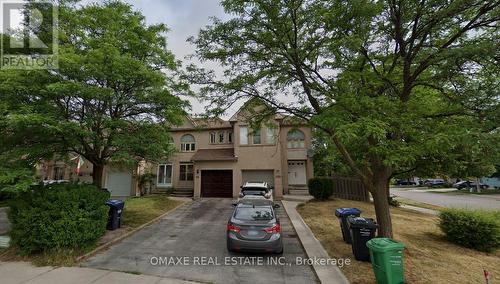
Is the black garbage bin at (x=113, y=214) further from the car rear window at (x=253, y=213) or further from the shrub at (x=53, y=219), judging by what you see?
the car rear window at (x=253, y=213)

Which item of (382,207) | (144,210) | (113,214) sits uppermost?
(382,207)

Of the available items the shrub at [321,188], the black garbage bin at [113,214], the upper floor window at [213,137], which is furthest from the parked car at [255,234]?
the upper floor window at [213,137]

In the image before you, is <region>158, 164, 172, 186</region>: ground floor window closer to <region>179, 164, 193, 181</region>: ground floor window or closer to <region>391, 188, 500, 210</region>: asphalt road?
<region>179, 164, 193, 181</region>: ground floor window

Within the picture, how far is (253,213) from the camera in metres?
8.21

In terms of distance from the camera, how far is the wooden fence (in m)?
19.4

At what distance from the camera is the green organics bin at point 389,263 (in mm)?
5230

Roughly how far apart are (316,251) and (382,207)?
2.52 metres

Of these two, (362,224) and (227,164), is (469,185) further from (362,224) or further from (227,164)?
(362,224)

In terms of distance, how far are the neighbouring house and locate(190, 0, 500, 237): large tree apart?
10.7 m

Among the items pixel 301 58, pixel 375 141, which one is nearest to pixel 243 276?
pixel 375 141

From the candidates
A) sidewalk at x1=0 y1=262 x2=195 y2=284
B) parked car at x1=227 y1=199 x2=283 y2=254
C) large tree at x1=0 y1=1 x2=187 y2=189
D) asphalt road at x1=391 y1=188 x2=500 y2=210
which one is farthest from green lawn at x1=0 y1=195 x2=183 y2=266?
asphalt road at x1=391 y1=188 x2=500 y2=210

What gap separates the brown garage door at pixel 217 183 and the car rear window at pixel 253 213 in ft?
43.3

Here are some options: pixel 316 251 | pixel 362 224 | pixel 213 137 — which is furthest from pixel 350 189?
pixel 362 224

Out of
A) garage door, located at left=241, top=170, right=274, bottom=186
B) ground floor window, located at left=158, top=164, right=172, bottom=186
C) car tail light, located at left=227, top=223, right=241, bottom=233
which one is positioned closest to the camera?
car tail light, located at left=227, top=223, right=241, bottom=233
